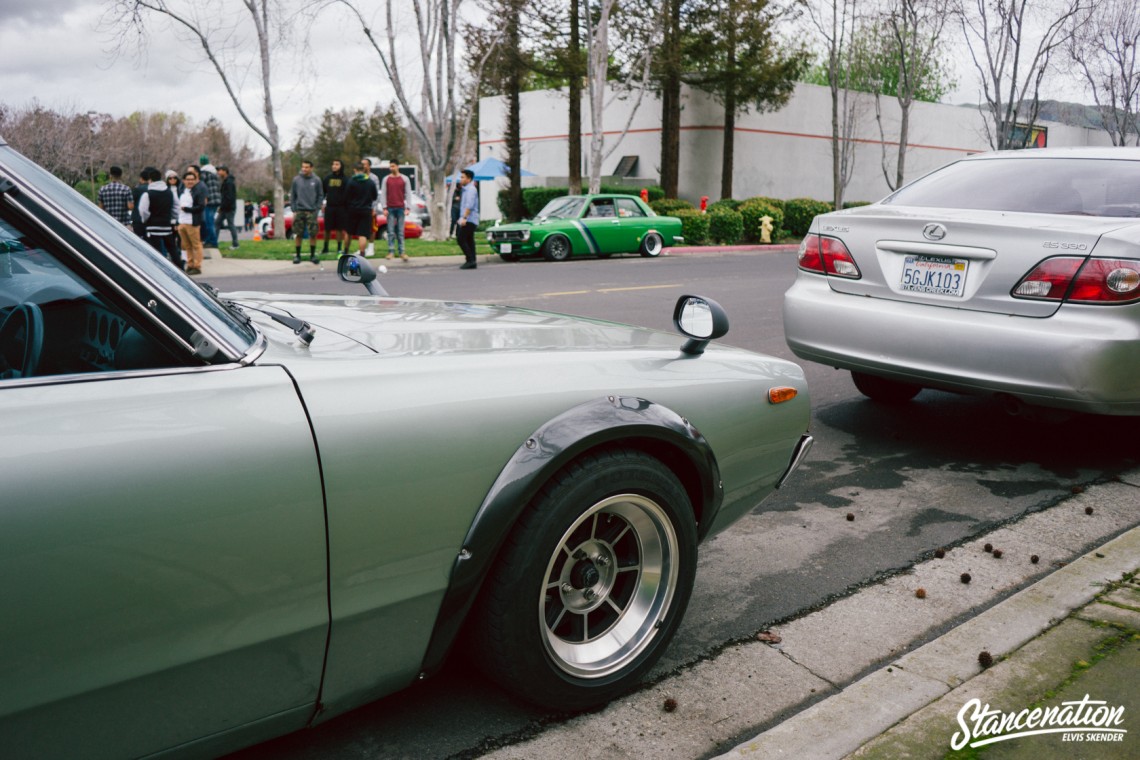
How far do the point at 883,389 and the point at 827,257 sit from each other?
1.33 metres

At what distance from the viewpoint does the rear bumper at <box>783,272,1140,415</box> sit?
4.15m

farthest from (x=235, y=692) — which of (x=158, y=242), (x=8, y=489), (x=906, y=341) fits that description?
(x=158, y=242)

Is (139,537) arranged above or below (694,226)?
below

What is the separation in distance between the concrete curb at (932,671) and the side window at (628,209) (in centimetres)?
1659

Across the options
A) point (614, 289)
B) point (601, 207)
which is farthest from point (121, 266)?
point (601, 207)

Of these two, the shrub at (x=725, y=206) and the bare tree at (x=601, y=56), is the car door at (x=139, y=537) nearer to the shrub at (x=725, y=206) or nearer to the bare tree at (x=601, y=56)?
the bare tree at (x=601, y=56)

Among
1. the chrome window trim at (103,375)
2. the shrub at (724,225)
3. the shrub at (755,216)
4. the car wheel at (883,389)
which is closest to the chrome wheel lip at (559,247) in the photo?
the shrub at (724,225)

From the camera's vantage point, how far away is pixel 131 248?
1921 mm

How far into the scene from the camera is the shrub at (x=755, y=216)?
27.5m

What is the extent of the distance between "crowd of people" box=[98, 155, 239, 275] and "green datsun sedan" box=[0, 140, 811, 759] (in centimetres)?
953

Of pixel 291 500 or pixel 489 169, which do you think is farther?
pixel 489 169

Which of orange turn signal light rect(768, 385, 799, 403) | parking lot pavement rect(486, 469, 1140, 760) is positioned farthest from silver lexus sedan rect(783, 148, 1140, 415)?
orange turn signal light rect(768, 385, 799, 403)

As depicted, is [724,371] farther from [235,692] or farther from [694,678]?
[235,692]

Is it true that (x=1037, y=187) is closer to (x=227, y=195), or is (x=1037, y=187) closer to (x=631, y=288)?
(x=631, y=288)
